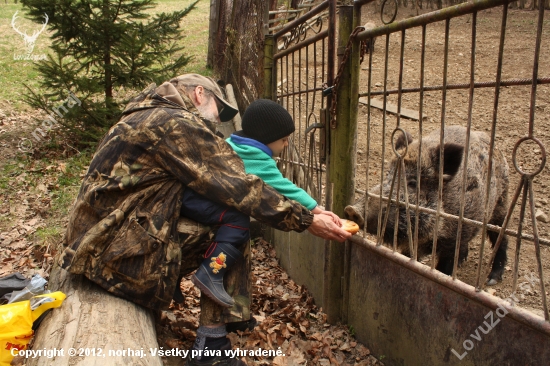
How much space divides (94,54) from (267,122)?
18.1 feet

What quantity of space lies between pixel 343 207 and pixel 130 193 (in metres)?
1.58

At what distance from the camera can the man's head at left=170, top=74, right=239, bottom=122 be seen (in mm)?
3023

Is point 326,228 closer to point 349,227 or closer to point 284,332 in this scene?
point 349,227

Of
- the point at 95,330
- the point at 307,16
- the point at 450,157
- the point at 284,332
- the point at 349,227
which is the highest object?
the point at 307,16

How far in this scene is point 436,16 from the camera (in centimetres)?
247

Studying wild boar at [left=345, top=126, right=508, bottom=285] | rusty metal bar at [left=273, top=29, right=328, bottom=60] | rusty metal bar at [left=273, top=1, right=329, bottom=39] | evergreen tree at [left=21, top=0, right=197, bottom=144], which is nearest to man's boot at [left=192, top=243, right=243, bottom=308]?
wild boar at [left=345, top=126, right=508, bottom=285]

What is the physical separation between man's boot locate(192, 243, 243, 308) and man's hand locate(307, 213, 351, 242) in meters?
0.52

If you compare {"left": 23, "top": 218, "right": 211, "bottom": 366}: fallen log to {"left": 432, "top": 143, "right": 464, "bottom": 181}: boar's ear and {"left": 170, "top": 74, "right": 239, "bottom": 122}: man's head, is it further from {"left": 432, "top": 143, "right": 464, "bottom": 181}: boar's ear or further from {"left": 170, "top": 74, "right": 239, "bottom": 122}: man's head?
{"left": 432, "top": 143, "right": 464, "bottom": 181}: boar's ear

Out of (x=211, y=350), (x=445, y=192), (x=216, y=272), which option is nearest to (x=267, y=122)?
(x=216, y=272)

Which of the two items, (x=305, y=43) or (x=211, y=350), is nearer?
(x=211, y=350)

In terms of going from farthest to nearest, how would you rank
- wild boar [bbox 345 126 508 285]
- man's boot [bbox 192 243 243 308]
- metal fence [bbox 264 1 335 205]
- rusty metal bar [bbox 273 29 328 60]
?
wild boar [bbox 345 126 508 285], metal fence [bbox 264 1 335 205], rusty metal bar [bbox 273 29 328 60], man's boot [bbox 192 243 243 308]

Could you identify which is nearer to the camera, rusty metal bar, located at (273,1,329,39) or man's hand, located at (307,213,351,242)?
man's hand, located at (307,213,351,242)

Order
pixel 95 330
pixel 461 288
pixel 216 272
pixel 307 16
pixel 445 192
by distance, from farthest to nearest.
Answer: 1. pixel 445 192
2. pixel 307 16
3. pixel 216 272
4. pixel 461 288
5. pixel 95 330

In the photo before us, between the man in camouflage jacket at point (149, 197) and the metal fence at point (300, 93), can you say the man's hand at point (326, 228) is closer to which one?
the man in camouflage jacket at point (149, 197)
